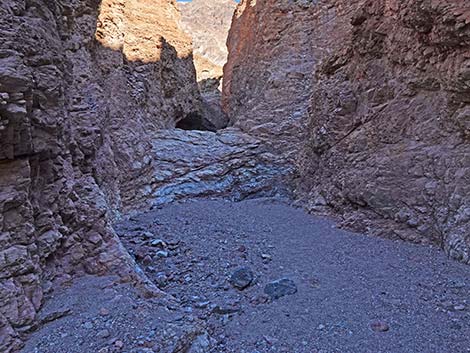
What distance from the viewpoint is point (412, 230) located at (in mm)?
5570

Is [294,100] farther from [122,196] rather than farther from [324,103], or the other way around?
[122,196]

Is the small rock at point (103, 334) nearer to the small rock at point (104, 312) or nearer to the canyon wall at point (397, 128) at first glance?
the small rock at point (104, 312)

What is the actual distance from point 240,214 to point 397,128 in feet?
14.1

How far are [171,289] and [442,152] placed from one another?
4722 mm

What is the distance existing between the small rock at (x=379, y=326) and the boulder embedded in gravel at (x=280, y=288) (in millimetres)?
1130

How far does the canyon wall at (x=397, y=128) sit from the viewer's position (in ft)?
16.2

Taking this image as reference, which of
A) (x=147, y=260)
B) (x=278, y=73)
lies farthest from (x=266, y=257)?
(x=278, y=73)

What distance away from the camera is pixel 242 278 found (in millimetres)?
4738

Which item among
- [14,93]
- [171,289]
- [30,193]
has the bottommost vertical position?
[171,289]

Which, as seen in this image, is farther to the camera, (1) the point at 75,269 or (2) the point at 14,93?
(1) the point at 75,269

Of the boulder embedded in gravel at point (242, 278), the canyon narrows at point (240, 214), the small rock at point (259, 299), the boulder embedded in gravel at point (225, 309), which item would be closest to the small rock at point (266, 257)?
Answer: the canyon narrows at point (240, 214)

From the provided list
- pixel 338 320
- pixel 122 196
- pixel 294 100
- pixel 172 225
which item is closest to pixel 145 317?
pixel 338 320

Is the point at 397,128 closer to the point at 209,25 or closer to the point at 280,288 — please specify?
the point at 280,288

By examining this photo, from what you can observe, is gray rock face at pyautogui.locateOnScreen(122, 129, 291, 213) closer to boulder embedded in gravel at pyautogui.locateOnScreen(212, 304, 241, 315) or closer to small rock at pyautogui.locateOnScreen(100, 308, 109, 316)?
boulder embedded in gravel at pyautogui.locateOnScreen(212, 304, 241, 315)
